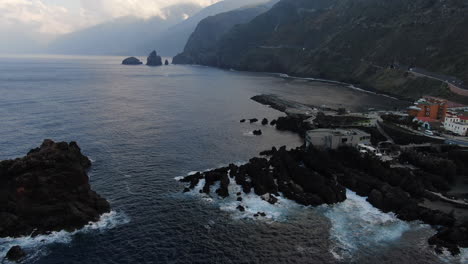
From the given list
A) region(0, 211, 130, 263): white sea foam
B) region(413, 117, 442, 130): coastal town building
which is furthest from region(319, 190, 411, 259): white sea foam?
region(413, 117, 442, 130): coastal town building

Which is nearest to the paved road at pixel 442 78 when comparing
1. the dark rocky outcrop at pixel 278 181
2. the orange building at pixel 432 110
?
the orange building at pixel 432 110

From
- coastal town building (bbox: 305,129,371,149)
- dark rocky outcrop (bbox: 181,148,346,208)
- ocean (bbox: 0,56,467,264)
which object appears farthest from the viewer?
coastal town building (bbox: 305,129,371,149)

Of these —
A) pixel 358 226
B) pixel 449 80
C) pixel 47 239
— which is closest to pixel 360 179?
pixel 358 226

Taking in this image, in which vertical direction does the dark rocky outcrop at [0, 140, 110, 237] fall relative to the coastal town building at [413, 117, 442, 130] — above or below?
below

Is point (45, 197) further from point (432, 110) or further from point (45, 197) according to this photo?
point (432, 110)

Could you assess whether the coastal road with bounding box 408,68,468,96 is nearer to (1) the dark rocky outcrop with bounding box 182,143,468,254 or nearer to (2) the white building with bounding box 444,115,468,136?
(2) the white building with bounding box 444,115,468,136
